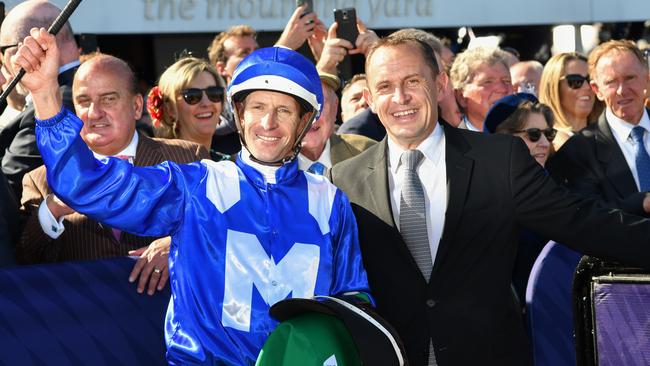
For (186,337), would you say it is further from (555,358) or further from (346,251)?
(555,358)

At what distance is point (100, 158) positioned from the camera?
4.16 m

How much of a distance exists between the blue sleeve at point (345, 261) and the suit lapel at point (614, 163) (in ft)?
7.35

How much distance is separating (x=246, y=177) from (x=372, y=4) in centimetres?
465

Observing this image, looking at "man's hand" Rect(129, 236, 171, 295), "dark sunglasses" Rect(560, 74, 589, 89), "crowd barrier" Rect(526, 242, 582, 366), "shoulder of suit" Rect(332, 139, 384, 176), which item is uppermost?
"dark sunglasses" Rect(560, 74, 589, 89)

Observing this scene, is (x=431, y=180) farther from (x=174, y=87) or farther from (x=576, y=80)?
(x=576, y=80)

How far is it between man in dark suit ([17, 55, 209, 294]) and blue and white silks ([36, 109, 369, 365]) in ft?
2.25

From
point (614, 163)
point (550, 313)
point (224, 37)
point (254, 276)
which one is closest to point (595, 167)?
point (614, 163)

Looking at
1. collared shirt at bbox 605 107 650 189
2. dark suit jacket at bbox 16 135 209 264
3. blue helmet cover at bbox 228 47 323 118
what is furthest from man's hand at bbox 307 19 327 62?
blue helmet cover at bbox 228 47 323 118

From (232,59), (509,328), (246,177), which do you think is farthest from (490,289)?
(232,59)

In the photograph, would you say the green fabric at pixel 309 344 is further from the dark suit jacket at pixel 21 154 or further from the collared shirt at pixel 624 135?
the collared shirt at pixel 624 135

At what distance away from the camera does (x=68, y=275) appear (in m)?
3.54

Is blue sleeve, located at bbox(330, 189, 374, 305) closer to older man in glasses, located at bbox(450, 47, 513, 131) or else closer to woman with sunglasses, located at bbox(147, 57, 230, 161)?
woman with sunglasses, located at bbox(147, 57, 230, 161)

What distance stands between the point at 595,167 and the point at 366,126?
4.35 feet

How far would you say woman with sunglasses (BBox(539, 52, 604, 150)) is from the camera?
6.78m
